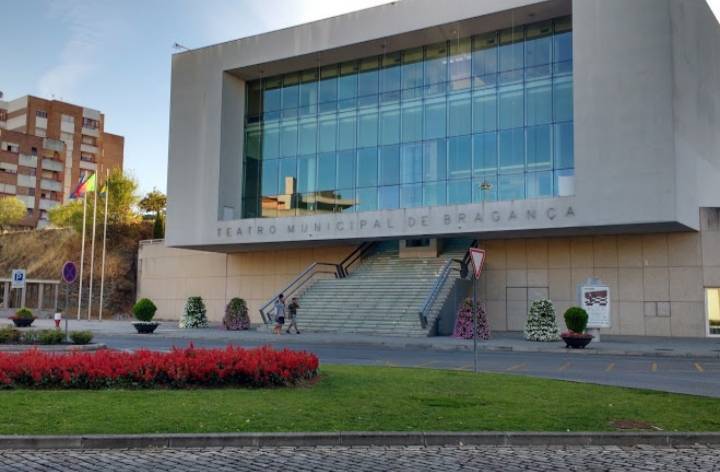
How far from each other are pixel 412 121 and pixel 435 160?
250 cm

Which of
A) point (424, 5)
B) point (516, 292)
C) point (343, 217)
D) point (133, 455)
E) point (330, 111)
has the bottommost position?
point (133, 455)

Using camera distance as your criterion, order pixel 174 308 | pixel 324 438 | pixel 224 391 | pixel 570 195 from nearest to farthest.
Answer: pixel 324 438 → pixel 224 391 → pixel 570 195 → pixel 174 308

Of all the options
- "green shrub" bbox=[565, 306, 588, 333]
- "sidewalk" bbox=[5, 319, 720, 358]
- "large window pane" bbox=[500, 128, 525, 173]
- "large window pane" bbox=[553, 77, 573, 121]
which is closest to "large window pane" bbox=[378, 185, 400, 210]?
"large window pane" bbox=[500, 128, 525, 173]

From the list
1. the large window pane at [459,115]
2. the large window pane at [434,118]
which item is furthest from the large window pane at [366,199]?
the large window pane at [459,115]

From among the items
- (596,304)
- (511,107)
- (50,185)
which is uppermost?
(50,185)

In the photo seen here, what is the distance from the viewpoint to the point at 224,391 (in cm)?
1127

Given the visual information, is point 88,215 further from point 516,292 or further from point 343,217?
point 516,292

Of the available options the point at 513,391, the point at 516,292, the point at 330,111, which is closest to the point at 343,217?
the point at 330,111

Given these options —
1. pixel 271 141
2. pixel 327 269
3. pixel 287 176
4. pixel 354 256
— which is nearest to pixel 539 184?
pixel 354 256

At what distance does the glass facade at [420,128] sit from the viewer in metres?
33.0

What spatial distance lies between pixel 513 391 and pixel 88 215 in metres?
54.1

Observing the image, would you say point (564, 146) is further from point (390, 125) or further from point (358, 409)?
point (358, 409)

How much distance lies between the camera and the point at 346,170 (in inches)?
1512

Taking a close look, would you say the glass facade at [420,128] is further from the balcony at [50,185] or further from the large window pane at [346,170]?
the balcony at [50,185]
